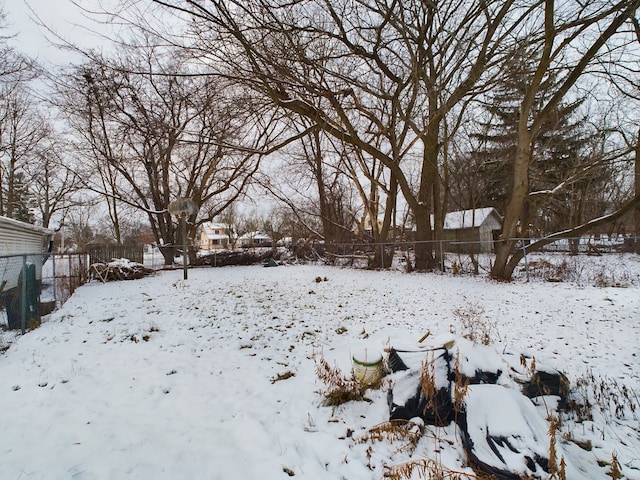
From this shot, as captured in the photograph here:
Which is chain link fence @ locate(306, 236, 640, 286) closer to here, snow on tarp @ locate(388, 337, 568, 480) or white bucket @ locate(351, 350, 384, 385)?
snow on tarp @ locate(388, 337, 568, 480)

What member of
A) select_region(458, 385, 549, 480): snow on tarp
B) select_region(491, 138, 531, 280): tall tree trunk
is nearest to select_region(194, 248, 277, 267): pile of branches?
select_region(491, 138, 531, 280): tall tree trunk

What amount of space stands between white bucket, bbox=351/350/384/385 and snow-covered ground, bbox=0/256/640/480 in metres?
0.12

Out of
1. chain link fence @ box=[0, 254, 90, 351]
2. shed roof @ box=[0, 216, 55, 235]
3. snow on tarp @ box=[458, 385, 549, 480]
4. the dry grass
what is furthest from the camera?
shed roof @ box=[0, 216, 55, 235]

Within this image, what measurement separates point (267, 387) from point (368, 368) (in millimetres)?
1178

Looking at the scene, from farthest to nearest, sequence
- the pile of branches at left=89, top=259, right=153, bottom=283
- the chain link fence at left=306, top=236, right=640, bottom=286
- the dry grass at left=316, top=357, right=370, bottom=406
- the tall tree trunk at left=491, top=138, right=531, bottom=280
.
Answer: the pile of branches at left=89, top=259, right=153, bottom=283 < the chain link fence at left=306, top=236, right=640, bottom=286 < the tall tree trunk at left=491, top=138, right=531, bottom=280 < the dry grass at left=316, top=357, right=370, bottom=406

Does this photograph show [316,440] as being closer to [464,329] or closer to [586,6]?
[464,329]

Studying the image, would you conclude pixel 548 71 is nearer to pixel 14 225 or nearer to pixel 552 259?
pixel 552 259

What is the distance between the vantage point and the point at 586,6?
7.08 m

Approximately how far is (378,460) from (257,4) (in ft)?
24.3

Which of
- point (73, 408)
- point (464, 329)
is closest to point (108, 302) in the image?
point (73, 408)

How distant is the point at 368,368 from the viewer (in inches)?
126

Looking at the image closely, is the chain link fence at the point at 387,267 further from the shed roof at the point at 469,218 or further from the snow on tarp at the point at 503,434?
the shed roof at the point at 469,218

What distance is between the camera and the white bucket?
3.19 m

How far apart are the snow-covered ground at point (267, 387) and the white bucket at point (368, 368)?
0.12m
